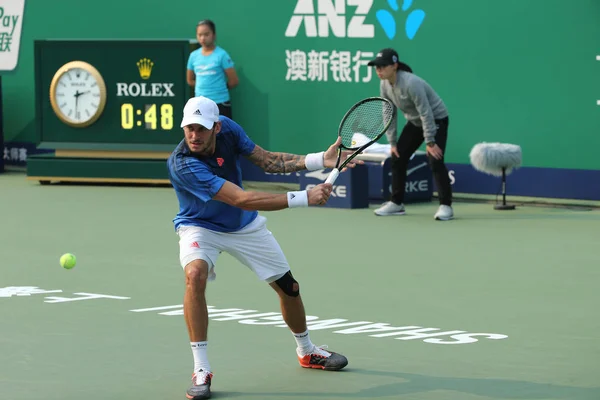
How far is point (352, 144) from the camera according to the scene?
7.70m

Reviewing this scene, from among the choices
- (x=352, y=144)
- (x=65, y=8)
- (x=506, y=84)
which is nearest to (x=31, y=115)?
(x=65, y=8)

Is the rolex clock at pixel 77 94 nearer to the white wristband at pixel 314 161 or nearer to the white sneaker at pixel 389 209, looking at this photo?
the white sneaker at pixel 389 209

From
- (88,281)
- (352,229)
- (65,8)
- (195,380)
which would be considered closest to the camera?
(195,380)

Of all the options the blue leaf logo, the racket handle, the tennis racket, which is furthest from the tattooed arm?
the blue leaf logo

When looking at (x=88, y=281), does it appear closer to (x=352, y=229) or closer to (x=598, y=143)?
(x=352, y=229)

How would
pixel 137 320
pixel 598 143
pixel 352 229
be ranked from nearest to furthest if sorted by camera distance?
pixel 137 320
pixel 352 229
pixel 598 143

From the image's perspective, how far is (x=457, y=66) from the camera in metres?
15.7

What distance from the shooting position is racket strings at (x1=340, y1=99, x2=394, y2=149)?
7.77 metres

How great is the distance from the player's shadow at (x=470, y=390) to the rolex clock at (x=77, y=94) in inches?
441

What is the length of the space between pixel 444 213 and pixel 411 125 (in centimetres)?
100

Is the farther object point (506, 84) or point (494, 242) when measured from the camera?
point (506, 84)

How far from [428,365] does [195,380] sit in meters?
1.37

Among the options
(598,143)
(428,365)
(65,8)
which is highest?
(65,8)

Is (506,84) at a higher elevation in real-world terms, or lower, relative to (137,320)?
higher
